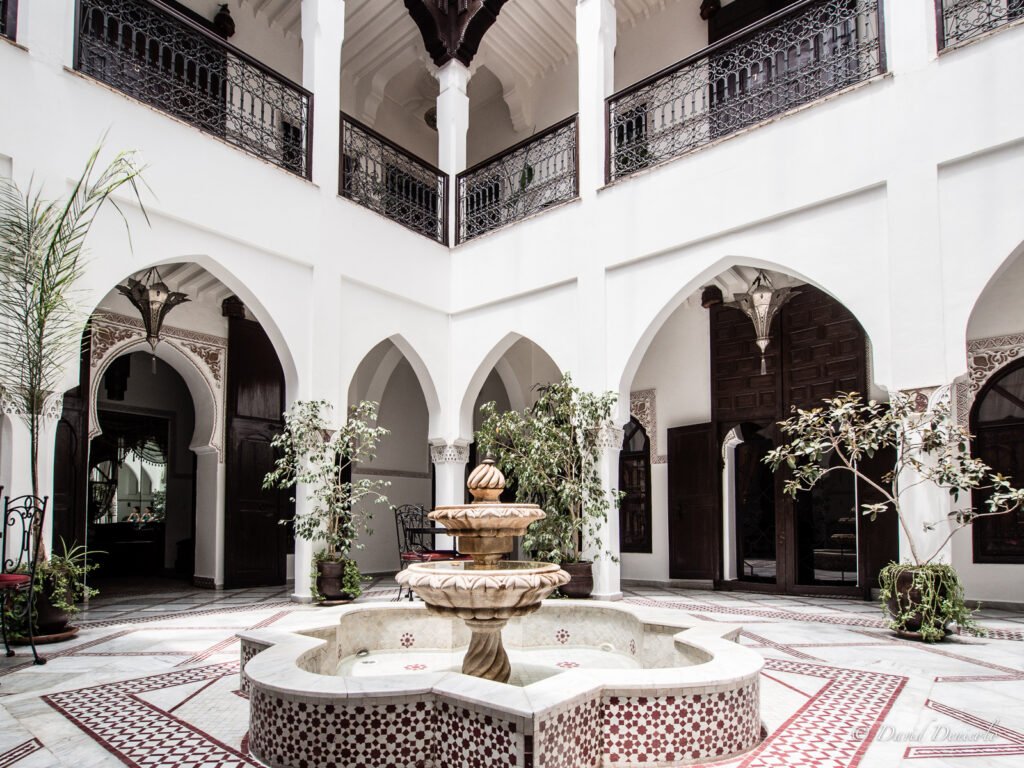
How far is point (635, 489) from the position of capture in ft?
34.2

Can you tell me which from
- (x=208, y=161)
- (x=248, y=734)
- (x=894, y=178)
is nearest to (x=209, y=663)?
(x=248, y=734)

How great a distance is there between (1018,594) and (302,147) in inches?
325

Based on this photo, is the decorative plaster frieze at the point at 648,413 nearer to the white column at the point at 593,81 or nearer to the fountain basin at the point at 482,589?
the white column at the point at 593,81

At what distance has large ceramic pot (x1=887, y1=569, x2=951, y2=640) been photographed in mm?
5426

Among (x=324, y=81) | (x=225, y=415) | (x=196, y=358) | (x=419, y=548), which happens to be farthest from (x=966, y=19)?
(x=225, y=415)

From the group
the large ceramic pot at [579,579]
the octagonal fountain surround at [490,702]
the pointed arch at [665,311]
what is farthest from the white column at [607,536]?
the octagonal fountain surround at [490,702]

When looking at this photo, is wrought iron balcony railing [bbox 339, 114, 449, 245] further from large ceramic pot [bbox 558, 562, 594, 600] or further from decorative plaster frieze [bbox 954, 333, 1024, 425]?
decorative plaster frieze [bbox 954, 333, 1024, 425]

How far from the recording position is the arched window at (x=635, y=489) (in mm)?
10219

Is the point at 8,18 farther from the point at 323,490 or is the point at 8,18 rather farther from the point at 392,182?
the point at 323,490

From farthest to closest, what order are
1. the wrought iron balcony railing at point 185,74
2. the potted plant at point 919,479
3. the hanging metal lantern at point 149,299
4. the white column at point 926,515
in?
the hanging metal lantern at point 149,299 < the wrought iron balcony railing at point 185,74 < the white column at point 926,515 < the potted plant at point 919,479

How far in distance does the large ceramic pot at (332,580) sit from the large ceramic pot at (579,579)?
2128 millimetres

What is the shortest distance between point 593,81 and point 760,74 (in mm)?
1786

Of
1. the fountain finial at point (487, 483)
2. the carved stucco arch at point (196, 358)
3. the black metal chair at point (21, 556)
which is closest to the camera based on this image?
the fountain finial at point (487, 483)

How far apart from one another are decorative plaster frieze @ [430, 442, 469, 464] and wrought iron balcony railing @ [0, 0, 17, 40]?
561 cm
